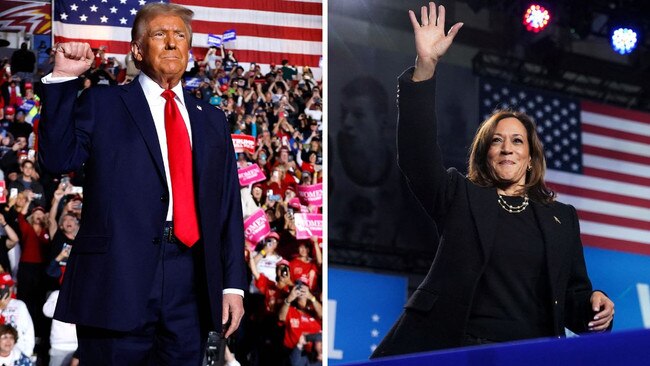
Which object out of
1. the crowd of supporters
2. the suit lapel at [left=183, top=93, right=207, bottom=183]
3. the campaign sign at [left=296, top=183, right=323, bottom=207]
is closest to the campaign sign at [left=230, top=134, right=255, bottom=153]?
the crowd of supporters

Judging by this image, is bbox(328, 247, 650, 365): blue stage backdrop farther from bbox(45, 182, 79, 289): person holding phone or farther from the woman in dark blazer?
the woman in dark blazer

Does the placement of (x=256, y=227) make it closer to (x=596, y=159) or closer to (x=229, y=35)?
(x=229, y=35)

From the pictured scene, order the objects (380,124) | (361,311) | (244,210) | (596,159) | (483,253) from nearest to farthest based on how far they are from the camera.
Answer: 1. (483,253)
2. (361,311)
3. (380,124)
4. (596,159)
5. (244,210)

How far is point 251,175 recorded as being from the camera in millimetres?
7141

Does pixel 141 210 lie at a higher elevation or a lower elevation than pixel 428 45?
lower

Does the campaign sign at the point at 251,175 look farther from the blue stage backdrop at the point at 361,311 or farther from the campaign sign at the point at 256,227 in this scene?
the blue stage backdrop at the point at 361,311

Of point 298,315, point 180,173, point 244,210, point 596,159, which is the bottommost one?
point 298,315

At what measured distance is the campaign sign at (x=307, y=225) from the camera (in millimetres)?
6930

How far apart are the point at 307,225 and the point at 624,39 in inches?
100

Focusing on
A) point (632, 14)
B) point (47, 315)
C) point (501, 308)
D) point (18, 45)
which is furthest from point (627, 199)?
point (18, 45)

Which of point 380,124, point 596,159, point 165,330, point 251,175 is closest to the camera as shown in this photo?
point 165,330

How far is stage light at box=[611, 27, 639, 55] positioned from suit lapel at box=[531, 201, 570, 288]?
3642 mm

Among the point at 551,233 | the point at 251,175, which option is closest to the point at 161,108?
the point at 551,233

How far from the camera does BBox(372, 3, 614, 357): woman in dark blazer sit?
8.19 ft
